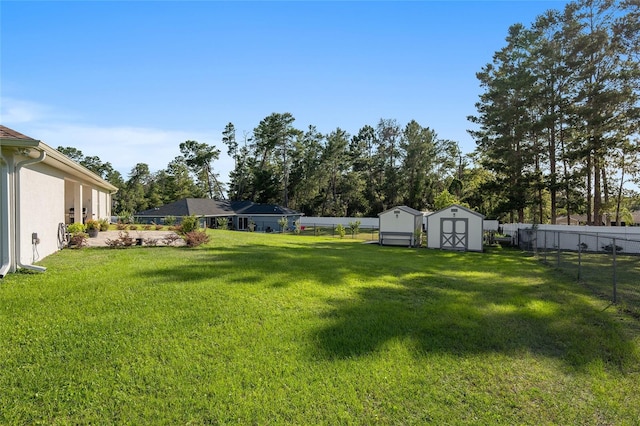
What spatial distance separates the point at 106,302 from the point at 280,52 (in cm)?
1006

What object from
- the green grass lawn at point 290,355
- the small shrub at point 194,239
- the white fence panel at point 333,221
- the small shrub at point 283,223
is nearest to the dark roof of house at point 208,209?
the small shrub at point 283,223

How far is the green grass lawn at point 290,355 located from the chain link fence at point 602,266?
159 cm

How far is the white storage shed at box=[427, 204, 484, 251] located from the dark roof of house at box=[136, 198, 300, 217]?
2057 centimetres

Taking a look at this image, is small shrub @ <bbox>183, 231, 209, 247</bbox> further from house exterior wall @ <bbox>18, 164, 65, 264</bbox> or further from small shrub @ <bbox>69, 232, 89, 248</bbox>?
house exterior wall @ <bbox>18, 164, 65, 264</bbox>

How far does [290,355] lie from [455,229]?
18.7 m

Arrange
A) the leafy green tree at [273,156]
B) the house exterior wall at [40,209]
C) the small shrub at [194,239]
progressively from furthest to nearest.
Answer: the leafy green tree at [273,156], the small shrub at [194,239], the house exterior wall at [40,209]

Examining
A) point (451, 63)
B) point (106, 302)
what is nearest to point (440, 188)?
point (451, 63)

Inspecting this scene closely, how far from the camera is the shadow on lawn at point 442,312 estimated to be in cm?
454

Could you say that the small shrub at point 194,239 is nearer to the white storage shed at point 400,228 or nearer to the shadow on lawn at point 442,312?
the shadow on lawn at point 442,312

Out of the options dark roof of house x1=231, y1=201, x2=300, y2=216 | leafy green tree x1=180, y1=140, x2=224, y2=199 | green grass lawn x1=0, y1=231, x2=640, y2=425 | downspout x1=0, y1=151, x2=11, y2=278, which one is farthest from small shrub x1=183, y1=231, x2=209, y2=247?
leafy green tree x1=180, y1=140, x2=224, y2=199

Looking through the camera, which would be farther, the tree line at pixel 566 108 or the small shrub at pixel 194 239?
the tree line at pixel 566 108

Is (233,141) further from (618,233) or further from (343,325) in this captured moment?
(343,325)

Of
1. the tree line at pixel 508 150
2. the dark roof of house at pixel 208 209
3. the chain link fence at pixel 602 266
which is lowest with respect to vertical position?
the chain link fence at pixel 602 266

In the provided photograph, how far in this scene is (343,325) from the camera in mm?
4938
